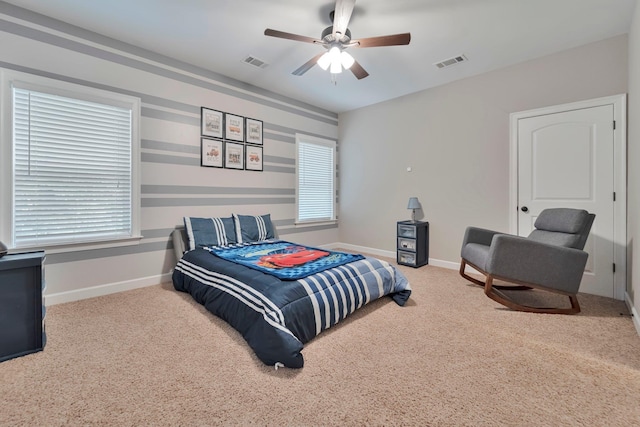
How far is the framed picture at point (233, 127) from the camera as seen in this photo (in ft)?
12.8

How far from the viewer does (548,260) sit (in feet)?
8.17

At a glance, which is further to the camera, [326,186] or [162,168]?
[326,186]

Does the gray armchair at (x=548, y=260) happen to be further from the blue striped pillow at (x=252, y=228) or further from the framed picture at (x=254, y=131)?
the framed picture at (x=254, y=131)

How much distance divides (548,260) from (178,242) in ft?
12.6

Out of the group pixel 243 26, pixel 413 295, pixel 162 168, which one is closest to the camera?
pixel 243 26

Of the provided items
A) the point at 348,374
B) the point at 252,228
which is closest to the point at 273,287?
the point at 348,374

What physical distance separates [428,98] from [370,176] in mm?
1552

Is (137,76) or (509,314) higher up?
(137,76)

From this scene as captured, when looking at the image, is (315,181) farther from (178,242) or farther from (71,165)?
(71,165)

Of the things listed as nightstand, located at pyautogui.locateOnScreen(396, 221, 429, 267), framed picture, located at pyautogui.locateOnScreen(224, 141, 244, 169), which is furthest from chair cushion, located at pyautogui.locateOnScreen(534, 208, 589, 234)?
framed picture, located at pyautogui.locateOnScreen(224, 141, 244, 169)

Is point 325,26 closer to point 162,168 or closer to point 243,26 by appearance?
point 243,26

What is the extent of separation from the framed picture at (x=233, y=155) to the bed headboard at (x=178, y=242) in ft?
3.67

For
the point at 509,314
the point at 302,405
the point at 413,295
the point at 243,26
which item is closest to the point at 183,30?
the point at 243,26

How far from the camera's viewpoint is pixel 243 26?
277cm
